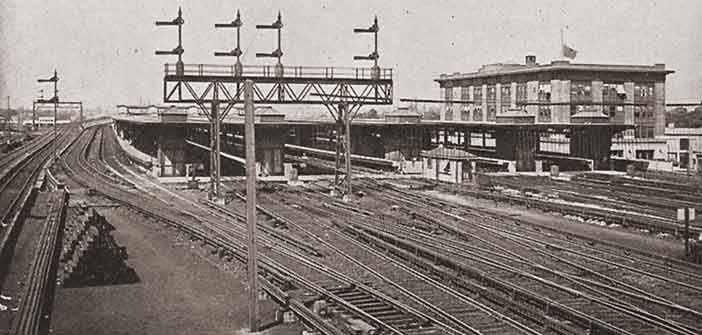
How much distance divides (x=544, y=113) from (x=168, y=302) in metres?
62.4

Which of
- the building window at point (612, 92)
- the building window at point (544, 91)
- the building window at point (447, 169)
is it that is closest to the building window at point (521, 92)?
the building window at point (544, 91)

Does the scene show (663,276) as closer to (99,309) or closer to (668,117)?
(99,309)

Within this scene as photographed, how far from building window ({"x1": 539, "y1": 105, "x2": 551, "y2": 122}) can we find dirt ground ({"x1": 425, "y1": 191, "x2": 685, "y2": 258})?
38.8 m

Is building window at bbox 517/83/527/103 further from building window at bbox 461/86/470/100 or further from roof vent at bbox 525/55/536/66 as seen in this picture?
building window at bbox 461/86/470/100

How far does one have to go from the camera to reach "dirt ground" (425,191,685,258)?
79.9ft

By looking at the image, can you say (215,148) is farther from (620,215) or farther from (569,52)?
(569,52)

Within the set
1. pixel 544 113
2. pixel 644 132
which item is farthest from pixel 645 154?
pixel 544 113

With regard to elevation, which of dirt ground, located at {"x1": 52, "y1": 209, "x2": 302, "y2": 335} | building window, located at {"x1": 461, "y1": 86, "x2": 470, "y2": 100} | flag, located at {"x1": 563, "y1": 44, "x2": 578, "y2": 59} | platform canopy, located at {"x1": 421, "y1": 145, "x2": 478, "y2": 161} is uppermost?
flag, located at {"x1": 563, "y1": 44, "x2": 578, "y2": 59}

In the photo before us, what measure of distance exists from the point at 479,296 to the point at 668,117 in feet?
343

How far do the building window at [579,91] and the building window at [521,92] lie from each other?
585 cm

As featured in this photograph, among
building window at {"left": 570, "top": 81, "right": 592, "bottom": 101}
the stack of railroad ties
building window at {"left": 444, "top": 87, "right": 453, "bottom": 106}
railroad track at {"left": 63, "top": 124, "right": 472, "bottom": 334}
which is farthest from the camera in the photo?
building window at {"left": 444, "top": 87, "right": 453, "bottom": 106}

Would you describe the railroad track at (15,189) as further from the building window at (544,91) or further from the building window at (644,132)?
the building window at (644,132)

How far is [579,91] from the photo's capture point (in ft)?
236

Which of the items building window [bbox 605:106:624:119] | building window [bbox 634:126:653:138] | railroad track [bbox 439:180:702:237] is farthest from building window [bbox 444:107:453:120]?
railroad track [bbox 439:180:702:237]
